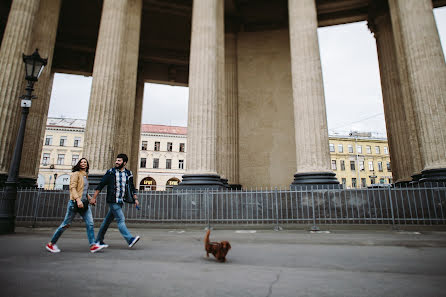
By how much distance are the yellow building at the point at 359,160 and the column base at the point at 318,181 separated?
40.4 m

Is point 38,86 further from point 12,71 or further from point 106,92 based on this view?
point 106,92

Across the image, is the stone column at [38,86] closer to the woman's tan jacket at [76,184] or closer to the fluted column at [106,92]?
the fluted column at [106,92]

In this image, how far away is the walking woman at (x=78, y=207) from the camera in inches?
182

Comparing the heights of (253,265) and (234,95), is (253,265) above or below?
below

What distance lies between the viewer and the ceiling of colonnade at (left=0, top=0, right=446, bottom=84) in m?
16.7

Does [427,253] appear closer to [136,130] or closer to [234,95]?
[234,95]

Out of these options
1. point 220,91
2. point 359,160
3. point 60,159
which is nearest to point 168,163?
point 60,159

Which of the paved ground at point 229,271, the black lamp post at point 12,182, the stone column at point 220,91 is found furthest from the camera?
the stone column at point 220,91

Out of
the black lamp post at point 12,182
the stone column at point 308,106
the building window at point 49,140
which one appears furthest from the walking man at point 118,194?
the building window at point 49,140

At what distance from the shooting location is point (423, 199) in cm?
823

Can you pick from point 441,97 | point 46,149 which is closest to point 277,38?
point 441,97

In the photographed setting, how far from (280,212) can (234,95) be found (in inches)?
345

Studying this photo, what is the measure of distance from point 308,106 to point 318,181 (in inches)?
113

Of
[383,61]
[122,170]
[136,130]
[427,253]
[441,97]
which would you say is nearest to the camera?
[427,253]
